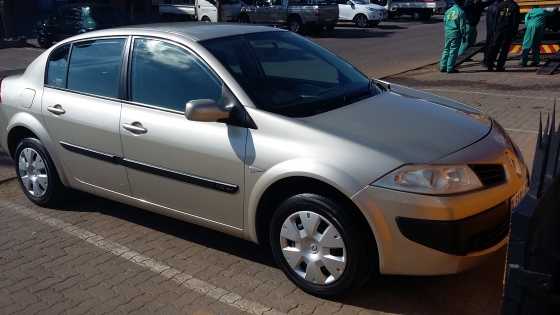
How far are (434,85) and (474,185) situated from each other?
806 centimetres

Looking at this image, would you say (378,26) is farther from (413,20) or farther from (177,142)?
(177,142)

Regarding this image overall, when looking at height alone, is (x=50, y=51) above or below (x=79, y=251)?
above

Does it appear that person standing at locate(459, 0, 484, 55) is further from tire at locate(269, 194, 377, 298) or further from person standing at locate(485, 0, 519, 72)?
tire at locate(269, 194, 377, 298)

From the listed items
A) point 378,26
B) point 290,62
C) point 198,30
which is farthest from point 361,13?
point 198,30

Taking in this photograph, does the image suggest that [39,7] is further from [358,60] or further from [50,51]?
[50,51]

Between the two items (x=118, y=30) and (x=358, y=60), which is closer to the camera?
(x=118, y=30)

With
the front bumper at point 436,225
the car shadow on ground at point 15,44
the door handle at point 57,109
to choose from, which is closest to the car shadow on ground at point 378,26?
the car shadow on ground at point 15,44

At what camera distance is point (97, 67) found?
4480mm

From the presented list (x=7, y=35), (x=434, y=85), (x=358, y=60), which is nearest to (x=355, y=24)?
(x=358, y=60)

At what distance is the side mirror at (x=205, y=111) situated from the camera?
11.3ft

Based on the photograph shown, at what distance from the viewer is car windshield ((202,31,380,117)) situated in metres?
3.71

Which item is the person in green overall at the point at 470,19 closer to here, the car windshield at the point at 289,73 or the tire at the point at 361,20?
the car windshield at the point at 289,73

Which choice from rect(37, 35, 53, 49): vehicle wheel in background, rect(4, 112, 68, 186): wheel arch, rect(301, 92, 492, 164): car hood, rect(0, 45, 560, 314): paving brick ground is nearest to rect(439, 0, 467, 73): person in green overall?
rect(301, 92, 492, 164): car hood

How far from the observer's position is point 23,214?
4934 mm
